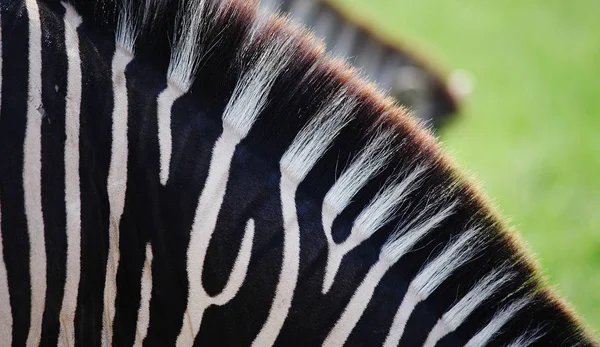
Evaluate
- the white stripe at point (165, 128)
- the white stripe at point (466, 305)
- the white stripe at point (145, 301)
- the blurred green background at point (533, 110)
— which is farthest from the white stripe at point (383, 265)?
the blurred green background at point (533, 110)

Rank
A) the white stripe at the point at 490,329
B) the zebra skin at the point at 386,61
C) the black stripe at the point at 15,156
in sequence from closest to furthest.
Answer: the black stripe at the point at 15,156 < the white stripe at the point at 490,329 < the zebra skin at the point at 386,61

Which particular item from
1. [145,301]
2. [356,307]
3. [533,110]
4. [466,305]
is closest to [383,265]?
[356,307]

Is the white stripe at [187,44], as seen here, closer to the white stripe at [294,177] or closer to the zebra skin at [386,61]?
the white stripe at [294,177]

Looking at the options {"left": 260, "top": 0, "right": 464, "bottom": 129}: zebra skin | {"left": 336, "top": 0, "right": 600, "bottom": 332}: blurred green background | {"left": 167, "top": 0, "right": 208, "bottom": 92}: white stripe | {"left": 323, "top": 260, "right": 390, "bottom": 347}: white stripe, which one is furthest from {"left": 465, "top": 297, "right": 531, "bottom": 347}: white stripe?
{"left": 260, "top": 0, "right": 464, "bottom": 129}: zebra skin

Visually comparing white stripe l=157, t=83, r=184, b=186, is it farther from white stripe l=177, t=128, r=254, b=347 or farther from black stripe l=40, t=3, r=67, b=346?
black stripe l=40, t=3, r=67, b=346

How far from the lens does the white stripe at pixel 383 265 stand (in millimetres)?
1544

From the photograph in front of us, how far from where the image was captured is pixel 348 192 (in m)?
1.57

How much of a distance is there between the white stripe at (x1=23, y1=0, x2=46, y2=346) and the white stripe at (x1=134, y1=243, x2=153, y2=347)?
211 millimetres

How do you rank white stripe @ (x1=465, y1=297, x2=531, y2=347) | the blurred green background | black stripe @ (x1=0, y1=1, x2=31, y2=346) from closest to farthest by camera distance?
black stripe @ (x1=0, y1=1, x2=31, y2=346) < white stripe @ (x1=465, y1=297, x2=531, y2=347) < the blurred green background

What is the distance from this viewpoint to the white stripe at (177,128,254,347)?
59.8 inches

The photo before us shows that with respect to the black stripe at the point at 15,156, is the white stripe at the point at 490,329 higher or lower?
higher

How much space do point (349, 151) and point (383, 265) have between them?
276 millimetres

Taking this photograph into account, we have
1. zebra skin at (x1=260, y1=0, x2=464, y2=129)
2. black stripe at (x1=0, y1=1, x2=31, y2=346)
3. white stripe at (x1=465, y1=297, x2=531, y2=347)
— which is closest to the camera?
black stripe at (x1=0, y1=1, x2=31, y2=346)

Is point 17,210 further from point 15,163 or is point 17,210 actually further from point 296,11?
point 296,11
